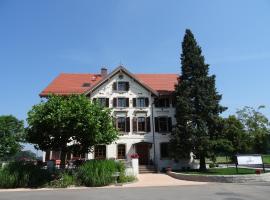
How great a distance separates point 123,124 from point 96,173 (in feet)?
46.4

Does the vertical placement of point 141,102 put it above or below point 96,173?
above

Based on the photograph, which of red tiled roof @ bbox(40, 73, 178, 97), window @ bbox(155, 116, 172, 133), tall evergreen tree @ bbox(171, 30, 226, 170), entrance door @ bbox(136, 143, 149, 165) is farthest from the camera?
red tiled roof @ bbox(40, 73, 178, 97)

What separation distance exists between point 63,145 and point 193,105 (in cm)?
1439

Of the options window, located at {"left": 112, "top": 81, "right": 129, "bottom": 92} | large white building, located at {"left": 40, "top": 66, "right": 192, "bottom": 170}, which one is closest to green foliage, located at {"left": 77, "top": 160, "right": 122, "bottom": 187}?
large white building, located at {"left": 40, "top": 66, "right": 192, "bottom": 170}

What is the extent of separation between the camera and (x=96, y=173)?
21281 millimetres

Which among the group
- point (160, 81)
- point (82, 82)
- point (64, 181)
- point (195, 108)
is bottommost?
point (64, 181)

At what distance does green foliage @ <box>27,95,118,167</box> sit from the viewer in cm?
2186

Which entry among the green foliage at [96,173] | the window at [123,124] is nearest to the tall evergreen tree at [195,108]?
the window at [123,124]

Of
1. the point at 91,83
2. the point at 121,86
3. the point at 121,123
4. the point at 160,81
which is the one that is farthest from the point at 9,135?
the point at 160,81

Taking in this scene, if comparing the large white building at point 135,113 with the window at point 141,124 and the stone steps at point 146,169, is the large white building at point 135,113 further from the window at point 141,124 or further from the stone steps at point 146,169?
the stone steps at point 146,169

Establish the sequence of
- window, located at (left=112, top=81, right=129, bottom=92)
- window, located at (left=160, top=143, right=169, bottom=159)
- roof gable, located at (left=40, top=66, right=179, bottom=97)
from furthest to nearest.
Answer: window, located at (left=112, top=81, right=129, bottom=92) → roof gable, located at (left=40, top=66, right=179, bottom=97) → window, located at (left=160, top=143, right=169, bottom=159)

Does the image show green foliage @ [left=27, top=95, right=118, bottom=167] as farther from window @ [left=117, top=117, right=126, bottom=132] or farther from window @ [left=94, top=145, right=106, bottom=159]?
window @ [left=117, top=117, right=126, bottom=132]

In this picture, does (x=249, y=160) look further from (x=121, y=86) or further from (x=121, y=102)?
(x=121, y=86)

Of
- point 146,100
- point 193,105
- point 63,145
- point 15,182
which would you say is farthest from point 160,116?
point 15,182
